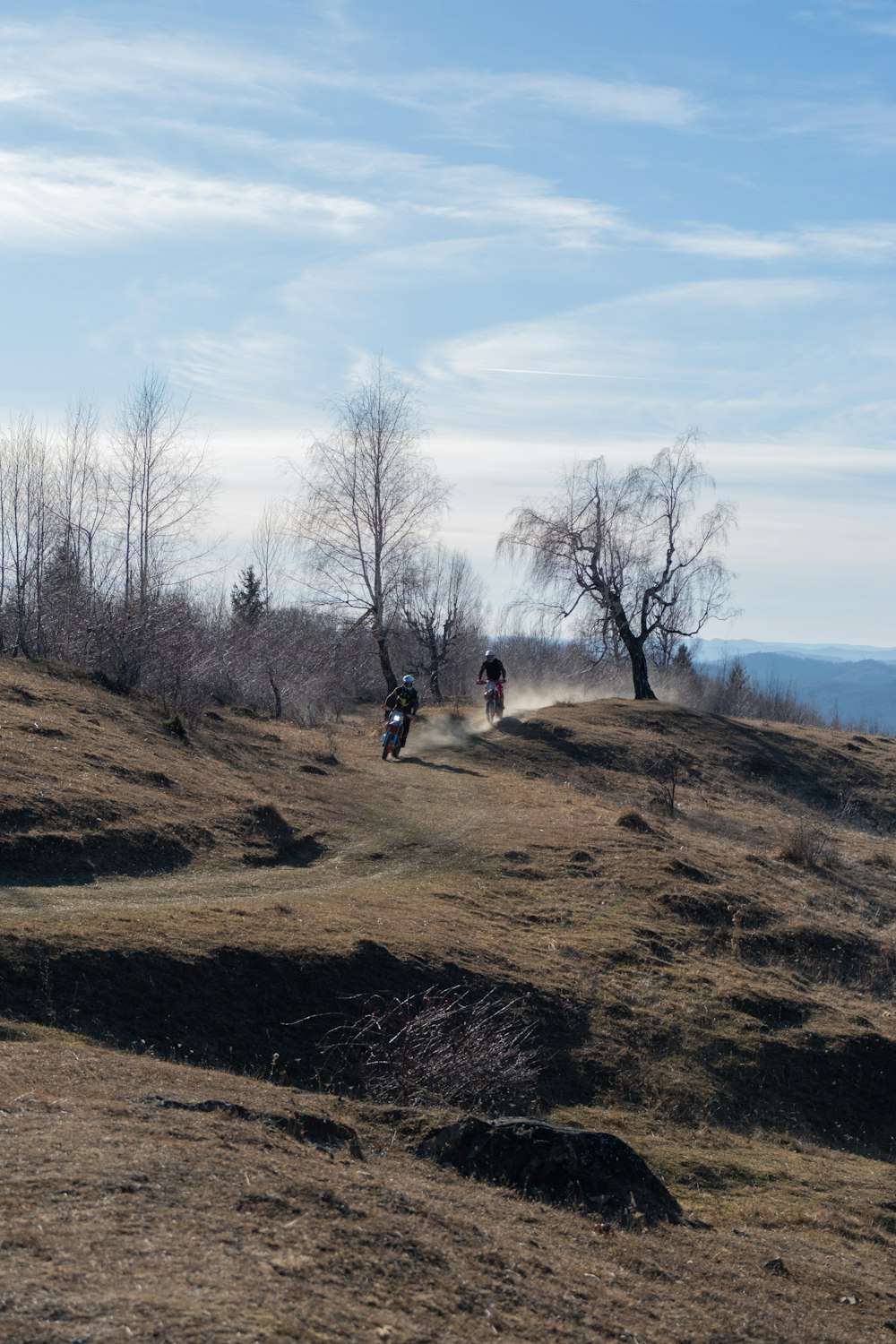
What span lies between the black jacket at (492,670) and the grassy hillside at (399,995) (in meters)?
3.21

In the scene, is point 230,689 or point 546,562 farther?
point 546,562

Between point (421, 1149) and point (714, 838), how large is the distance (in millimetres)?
16653

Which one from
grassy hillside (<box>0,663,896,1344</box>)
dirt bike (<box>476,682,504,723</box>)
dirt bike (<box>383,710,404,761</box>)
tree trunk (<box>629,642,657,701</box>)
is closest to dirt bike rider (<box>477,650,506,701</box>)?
dirt bike (<box>476,682,504,723</box>)

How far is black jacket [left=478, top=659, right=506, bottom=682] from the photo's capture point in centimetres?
2947

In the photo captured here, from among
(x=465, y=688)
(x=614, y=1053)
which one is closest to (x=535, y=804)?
(x=614, y=1053)

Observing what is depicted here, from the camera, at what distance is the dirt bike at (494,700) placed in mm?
29828

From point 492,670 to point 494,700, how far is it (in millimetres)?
880

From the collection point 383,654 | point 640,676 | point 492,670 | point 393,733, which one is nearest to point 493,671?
point 492,670

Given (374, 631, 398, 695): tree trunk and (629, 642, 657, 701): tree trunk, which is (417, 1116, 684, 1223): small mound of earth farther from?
(629, 642, 657, 701): tree trunk

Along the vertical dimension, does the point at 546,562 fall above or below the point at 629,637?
above

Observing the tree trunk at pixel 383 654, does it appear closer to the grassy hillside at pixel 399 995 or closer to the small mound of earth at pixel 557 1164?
the grassy hillside at pixel 399 995

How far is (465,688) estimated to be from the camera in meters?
58.9

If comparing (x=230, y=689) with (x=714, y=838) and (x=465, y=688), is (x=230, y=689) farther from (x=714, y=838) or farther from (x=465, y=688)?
(x=465, y=688)

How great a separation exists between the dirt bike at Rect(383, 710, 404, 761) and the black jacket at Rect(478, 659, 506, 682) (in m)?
4.79
